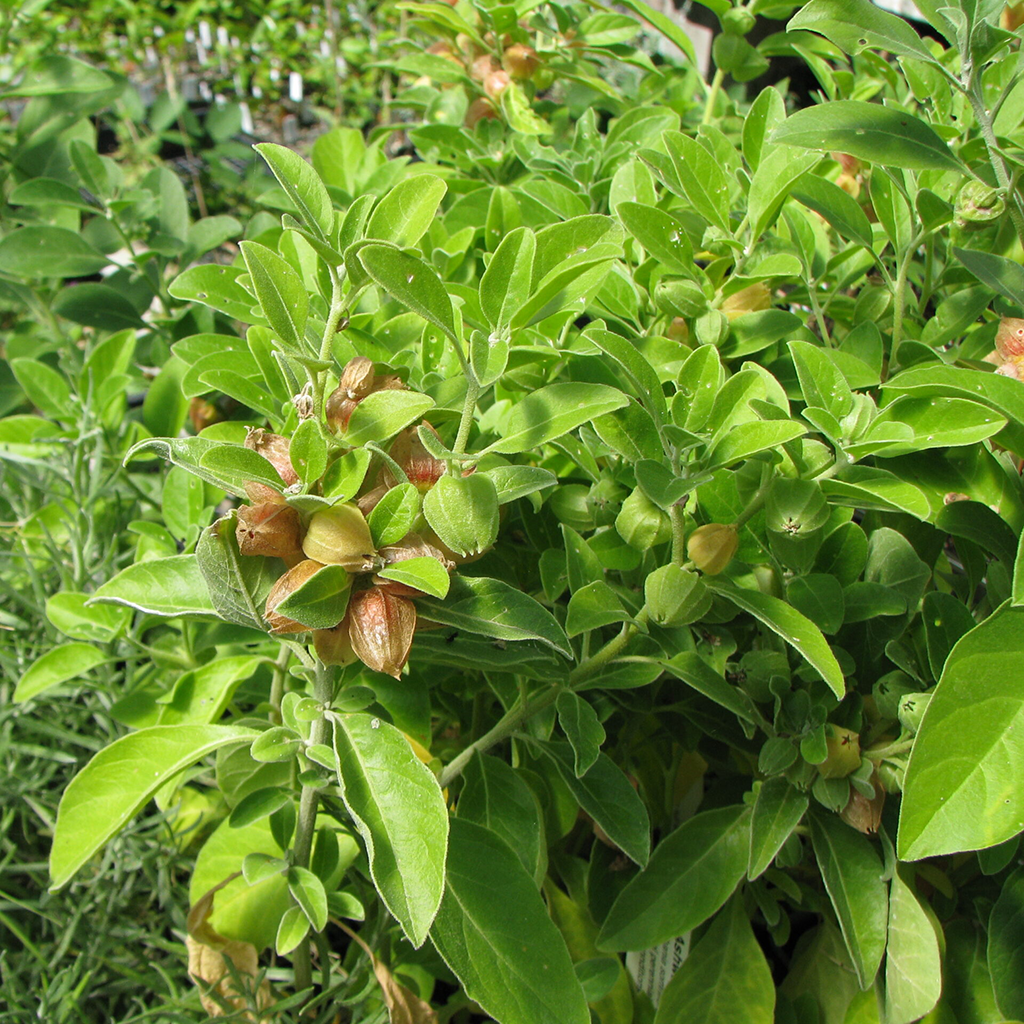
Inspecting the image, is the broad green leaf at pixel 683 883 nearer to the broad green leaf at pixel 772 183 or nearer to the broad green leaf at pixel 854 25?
the broad green leaf at pixel 772 183

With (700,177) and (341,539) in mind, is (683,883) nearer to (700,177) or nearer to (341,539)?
(341,539)

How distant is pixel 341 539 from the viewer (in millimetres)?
460

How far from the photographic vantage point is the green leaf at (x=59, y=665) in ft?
2.53

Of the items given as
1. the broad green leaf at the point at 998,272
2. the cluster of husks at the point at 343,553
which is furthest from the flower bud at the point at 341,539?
the broad green leaf at the point at 998,272

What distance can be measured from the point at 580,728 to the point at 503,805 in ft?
0.39

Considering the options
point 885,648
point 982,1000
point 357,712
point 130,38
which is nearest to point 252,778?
point 357,712

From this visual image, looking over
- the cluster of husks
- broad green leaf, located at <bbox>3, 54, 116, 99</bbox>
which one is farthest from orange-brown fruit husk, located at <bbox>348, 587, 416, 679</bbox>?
broad green leaf, located at <bbox>3, 54, 116, 99</bbox>

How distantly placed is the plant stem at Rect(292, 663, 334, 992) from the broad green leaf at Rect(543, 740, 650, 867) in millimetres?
168

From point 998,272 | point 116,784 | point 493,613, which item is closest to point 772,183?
point 998,272

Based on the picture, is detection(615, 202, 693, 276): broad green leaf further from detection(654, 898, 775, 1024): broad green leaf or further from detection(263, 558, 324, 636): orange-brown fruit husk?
detection(654, 898, 775, 1024): broad green leaf

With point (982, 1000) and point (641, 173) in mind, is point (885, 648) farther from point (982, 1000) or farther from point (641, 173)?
point (641, 173)

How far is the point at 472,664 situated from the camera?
1.82 feet

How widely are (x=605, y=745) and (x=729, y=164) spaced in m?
0.52

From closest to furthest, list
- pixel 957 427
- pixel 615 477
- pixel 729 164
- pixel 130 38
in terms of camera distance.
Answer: pixel 957 427 < pixel 615 477 < pixel 729 164 < pixel 130 38
